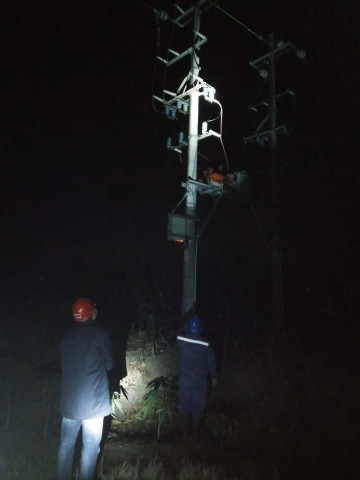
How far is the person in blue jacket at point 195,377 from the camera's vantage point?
21.9 feet

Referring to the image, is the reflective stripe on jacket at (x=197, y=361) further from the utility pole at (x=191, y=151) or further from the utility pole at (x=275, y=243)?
the utility pole at (x=275, y=243)

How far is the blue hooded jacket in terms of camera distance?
433cm

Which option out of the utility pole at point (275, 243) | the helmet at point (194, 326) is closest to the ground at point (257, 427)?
the helmet at point (194, 326)

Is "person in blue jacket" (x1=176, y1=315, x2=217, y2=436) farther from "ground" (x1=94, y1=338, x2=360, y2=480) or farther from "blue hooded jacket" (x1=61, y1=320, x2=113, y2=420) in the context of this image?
"blue hooded jacket" (x1=61, y1=320, x2=113, y2=420)

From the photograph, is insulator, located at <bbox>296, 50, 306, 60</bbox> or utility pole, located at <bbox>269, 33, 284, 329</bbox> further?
insulator, located at <bbox>296, 50, 306, 60</bbox>

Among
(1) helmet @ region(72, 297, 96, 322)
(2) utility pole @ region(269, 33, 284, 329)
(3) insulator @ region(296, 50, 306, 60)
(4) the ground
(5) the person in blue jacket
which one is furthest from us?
(3) insulator @ region(296, 50, 306, 60)

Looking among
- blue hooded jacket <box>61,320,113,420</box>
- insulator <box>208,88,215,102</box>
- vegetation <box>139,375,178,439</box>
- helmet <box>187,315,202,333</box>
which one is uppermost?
insulator <box>208,88,215,102</box>

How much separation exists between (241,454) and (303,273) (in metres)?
9.40

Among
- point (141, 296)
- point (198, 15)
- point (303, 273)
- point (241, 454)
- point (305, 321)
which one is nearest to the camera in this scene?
point (241, 454)

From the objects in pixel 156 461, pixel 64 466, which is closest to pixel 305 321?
pixel 156 461

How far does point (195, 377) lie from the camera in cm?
668

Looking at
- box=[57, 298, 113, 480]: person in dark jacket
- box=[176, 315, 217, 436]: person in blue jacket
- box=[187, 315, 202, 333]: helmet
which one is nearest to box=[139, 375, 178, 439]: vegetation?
box=[176, 315, 217, 436]: person in blue jacket

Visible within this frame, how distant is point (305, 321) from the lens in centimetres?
1092

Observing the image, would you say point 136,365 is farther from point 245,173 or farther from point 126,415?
point 245,173
